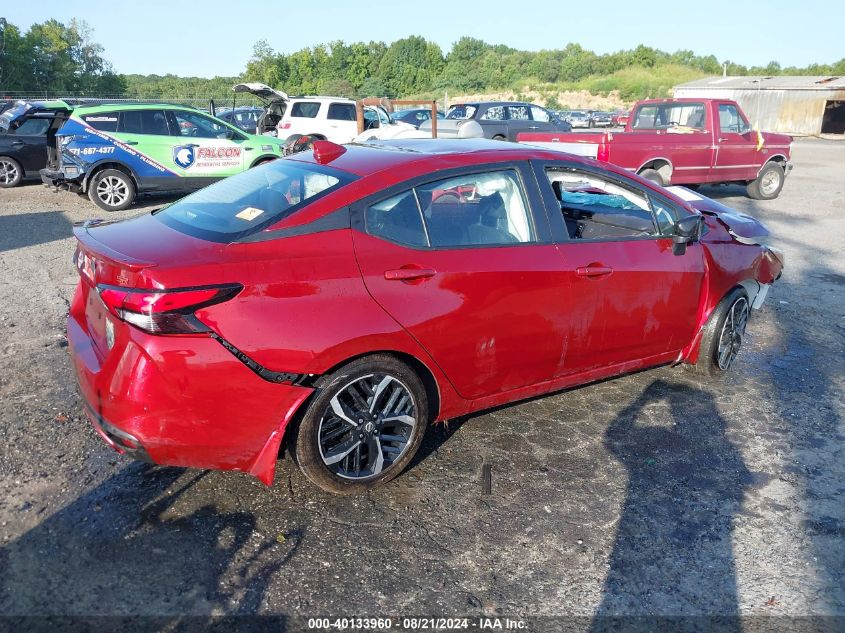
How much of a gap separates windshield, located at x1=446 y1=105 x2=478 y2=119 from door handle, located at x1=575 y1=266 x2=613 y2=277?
609 inches

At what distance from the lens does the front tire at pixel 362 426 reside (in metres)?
3.12

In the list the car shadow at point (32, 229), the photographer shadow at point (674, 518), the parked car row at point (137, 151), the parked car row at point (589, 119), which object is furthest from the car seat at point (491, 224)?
the parked car row at point (589, 119)

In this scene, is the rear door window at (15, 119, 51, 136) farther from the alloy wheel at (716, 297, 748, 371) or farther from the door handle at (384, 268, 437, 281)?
the alloy wheel at (716, 297, 748, 371)

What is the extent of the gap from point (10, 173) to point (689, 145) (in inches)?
525

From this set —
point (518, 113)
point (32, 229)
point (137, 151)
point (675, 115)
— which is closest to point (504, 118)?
point (518, 113)

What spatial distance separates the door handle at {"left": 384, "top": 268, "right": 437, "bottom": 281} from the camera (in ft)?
10.5

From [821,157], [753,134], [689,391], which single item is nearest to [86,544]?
[689,391]

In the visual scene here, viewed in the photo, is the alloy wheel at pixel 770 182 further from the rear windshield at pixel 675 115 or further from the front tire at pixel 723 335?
the front tire at pixel 723 335

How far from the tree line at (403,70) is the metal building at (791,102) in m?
26.0

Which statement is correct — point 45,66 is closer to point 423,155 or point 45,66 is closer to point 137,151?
point 137,151

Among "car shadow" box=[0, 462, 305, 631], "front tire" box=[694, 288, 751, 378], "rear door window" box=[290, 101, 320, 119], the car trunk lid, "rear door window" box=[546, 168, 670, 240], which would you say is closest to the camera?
"car shadow" box=[0, 462, 305, 631]

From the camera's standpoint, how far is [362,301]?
3.09 metres

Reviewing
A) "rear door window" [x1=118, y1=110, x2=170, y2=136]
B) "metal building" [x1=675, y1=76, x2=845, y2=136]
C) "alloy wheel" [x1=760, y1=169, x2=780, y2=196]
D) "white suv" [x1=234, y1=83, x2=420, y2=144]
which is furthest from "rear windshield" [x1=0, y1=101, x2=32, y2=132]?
"metal building" [x1=675, y1=76, x2=845, y2=136]

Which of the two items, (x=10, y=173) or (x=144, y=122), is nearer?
(x=144, y=122)
